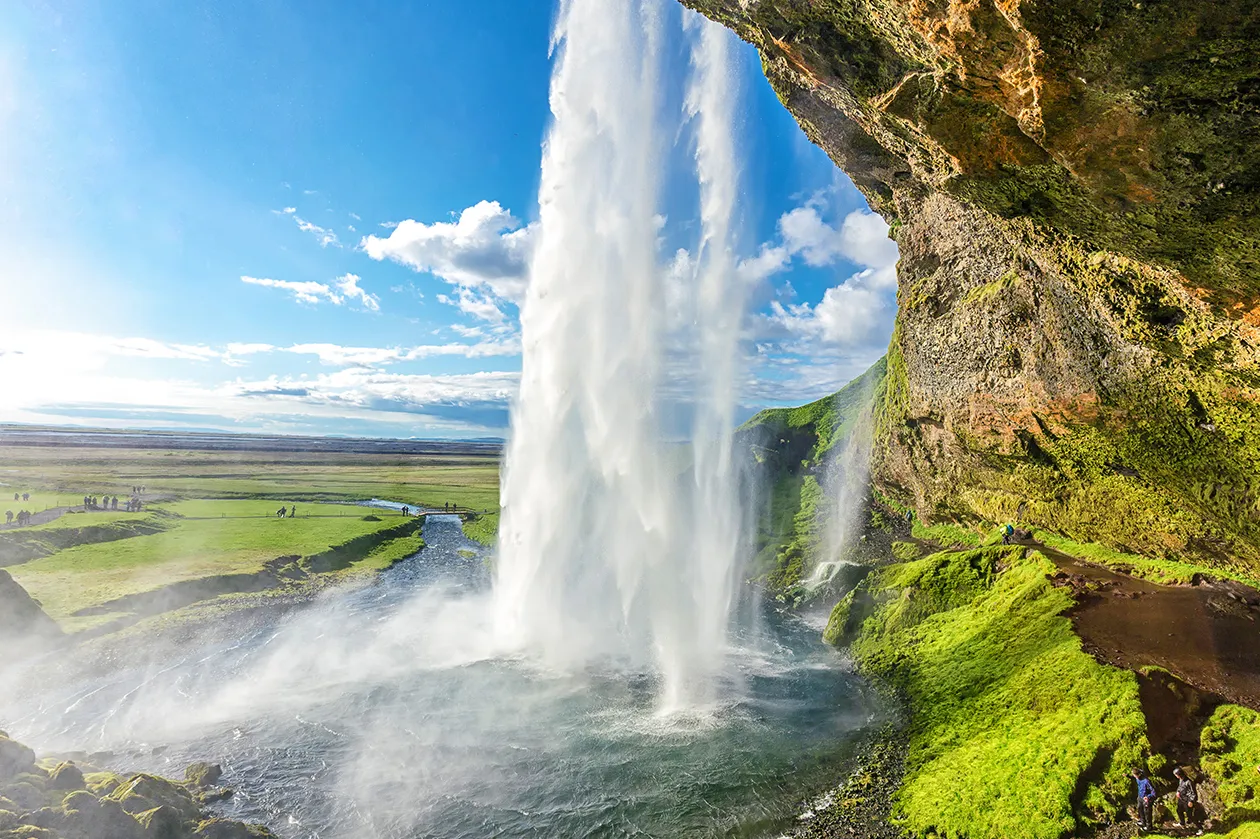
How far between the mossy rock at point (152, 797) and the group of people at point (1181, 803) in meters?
20.7

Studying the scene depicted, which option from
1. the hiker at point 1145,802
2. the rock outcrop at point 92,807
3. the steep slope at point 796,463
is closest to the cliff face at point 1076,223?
the hiker at point 1145,802

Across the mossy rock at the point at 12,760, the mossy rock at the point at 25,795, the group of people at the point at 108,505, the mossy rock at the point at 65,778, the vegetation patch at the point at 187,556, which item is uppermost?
the mossy rock at the point at 12,760

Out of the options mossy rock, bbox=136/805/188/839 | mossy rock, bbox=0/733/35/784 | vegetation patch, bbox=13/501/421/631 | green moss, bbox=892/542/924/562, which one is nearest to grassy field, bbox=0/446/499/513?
vegetation patch, bbox=13/501/421/631

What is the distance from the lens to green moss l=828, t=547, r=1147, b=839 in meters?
12.7

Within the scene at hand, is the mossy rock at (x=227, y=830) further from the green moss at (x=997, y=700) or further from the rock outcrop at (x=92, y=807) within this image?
the green moss at (x=997, y=700)

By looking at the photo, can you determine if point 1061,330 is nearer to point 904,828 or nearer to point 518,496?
point 904,828

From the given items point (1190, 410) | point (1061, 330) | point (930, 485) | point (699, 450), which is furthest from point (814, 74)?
point (930, 485)

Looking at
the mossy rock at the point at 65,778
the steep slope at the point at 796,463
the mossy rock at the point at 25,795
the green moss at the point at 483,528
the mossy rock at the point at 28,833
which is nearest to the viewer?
the mossy rock at the point at 28,833

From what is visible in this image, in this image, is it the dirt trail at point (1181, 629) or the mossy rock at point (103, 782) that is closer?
the mossy rock at point (103, 782)

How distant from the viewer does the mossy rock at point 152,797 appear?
37.8 ft

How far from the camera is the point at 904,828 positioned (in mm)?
13195

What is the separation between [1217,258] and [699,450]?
22.2m

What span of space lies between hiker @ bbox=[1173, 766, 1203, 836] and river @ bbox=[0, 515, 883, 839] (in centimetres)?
707

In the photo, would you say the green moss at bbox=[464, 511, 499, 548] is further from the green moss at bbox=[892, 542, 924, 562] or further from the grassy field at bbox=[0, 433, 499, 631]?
the green moss at bbox=[892, 542, 924, 562]
